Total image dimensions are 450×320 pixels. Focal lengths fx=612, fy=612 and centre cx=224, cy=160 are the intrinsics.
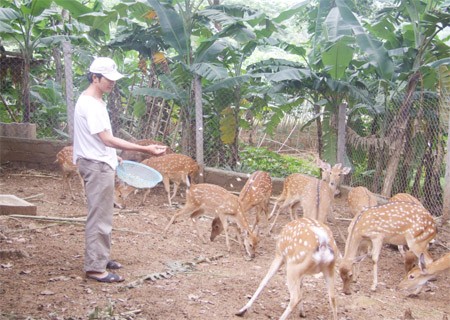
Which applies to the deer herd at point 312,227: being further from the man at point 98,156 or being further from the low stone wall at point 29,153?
the low stone wall at point 29,153

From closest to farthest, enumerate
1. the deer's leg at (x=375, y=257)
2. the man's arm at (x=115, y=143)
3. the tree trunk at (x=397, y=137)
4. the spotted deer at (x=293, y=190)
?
1. the man's arm at (x=115, y=143)
2. the deer's leg at (x=375, y=257)
3. the spotted deer at (x=293, y=190)
4. the tree trunk at (x=397, y=137)

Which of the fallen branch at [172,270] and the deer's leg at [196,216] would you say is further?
the deer's leg at [196,216]

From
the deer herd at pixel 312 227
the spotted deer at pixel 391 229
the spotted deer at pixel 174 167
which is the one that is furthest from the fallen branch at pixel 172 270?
the spotted deer at pixel 174 167

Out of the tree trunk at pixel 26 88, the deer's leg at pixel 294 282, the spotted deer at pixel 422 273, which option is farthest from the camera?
the tree trunk at pixel 26 88

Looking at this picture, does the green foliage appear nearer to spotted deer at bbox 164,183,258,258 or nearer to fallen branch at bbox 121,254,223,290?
spotted deer at bbox 164,183,258,258

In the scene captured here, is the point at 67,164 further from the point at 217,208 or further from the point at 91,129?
the point at 91,129

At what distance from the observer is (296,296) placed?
4930 millimetres

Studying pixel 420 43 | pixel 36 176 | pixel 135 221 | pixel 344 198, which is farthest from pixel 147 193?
pixel 420 43

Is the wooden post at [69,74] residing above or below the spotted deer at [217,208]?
above

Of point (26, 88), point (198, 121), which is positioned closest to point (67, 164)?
point (198, 121)

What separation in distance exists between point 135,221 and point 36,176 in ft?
10.3

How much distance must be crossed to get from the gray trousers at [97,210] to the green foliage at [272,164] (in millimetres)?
6023

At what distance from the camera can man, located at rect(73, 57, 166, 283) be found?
214 inches

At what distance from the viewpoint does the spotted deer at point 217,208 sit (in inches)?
296
